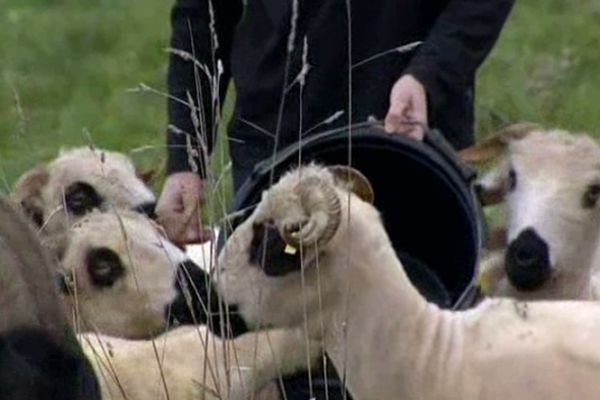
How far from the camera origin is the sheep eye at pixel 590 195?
7.17m

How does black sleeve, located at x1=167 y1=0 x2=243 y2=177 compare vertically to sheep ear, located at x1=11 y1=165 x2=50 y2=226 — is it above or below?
above

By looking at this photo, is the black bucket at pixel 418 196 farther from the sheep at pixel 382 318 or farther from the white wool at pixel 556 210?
the sheep at pixel 382 318

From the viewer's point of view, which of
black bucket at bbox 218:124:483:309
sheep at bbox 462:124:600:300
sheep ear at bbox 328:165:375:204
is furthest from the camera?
sheep at bbox 462:124:600:300

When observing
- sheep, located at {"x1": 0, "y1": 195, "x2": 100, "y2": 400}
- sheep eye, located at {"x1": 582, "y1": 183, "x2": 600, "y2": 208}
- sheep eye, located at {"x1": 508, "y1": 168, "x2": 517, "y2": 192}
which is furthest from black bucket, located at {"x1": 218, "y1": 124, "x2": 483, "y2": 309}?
sheep, located at {"x1": 0, "y1": 195, "x2": 100, "y2": 400}

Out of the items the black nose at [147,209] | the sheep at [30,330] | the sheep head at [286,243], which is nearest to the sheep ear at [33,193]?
the black nose at [147,209]

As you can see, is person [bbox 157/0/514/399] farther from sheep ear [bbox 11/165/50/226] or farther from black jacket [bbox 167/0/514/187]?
sheep ear [bbox 11/165/50/226]

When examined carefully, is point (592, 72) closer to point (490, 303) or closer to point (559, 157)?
point (559, 157)

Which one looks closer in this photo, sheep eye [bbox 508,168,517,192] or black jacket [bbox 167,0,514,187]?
black jacket [bbox 167,0,514,187]

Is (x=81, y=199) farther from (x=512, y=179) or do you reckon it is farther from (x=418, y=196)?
(x=512, y=179)

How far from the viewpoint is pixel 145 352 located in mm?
6723

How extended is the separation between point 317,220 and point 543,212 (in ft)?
3.74

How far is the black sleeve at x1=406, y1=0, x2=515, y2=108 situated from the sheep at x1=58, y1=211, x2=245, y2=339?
2.90 feet

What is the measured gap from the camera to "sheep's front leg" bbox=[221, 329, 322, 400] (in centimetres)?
648

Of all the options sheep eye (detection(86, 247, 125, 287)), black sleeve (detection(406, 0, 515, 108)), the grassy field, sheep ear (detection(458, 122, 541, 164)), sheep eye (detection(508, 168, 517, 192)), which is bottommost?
the grassy field
